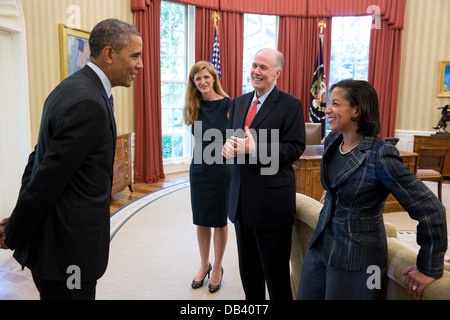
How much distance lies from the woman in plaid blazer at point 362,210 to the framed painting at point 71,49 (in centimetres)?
438

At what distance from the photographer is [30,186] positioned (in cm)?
125

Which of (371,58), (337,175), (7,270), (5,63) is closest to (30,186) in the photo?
(337,175)

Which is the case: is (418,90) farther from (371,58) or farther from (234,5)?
(234,5)

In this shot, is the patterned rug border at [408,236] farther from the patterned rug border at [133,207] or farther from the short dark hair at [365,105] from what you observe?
the patterned rug border at [133,207]

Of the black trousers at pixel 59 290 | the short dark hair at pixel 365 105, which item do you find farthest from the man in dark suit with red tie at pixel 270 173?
the black trousers at pixel 59 290

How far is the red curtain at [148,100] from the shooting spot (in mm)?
6398

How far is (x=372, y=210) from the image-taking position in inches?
55.4

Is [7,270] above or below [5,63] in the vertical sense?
below

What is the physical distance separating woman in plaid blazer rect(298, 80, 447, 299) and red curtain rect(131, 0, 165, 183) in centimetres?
543

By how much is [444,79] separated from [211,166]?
6.89m

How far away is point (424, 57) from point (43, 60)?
732 centimetres

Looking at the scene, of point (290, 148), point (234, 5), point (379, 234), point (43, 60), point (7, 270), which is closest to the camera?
point (379, 234)

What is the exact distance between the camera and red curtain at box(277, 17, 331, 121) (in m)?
7.84

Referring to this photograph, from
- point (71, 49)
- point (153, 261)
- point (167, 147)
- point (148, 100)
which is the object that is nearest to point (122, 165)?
point (148, 100)
